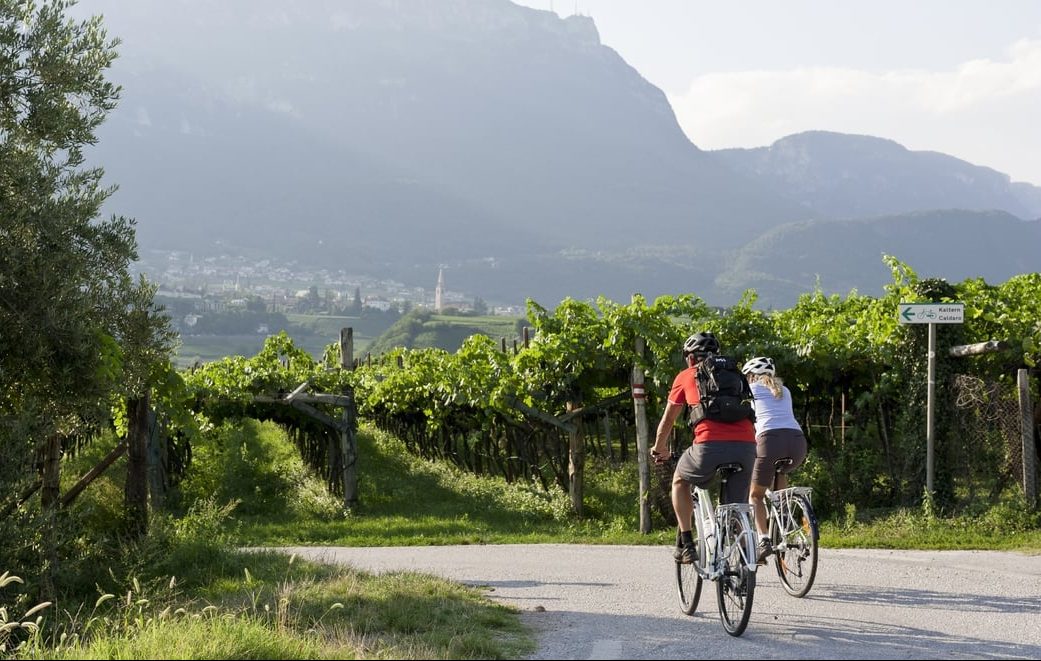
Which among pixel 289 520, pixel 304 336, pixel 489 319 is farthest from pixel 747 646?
pixel 304 336

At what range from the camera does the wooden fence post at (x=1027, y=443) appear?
1315 cm

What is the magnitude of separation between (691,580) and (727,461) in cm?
101

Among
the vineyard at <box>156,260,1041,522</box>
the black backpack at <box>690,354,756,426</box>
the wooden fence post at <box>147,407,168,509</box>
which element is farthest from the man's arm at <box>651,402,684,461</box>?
the wooden fence post at <box>147,407,168,509</box>

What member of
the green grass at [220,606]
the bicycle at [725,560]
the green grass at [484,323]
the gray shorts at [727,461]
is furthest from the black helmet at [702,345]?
the green grass at [484,323]

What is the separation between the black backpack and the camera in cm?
829

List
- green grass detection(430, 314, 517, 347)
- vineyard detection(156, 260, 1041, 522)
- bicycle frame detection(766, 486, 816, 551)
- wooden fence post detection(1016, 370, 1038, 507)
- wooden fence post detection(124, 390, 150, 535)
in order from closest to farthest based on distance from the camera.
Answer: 1. bicycle frame detection(766, 486, 816, 551)
2. wooden fence post detection(124, 390, 150, 535)
3. wooden fence post detection(1016, 370, 1038, 507)
4. vineyard detection(156, 260, 1041, 522)
5. green grass detection(430, 314, 517, 347)

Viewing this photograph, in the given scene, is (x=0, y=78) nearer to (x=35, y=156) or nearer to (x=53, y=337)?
(x=35, y=156)

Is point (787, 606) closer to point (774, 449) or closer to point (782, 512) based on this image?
point (782, 512)

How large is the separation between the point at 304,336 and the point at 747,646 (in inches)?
4978

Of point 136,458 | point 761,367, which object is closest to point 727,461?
point 761,367

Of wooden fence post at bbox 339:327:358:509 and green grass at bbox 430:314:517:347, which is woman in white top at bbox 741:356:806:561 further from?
green grass at bbox 430:314:517:347

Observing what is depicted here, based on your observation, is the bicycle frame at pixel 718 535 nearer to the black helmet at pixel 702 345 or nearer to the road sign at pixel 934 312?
the black helmet at pixel 702 345

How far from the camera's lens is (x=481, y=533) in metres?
15.4

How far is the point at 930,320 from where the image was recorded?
1352 centimetres
